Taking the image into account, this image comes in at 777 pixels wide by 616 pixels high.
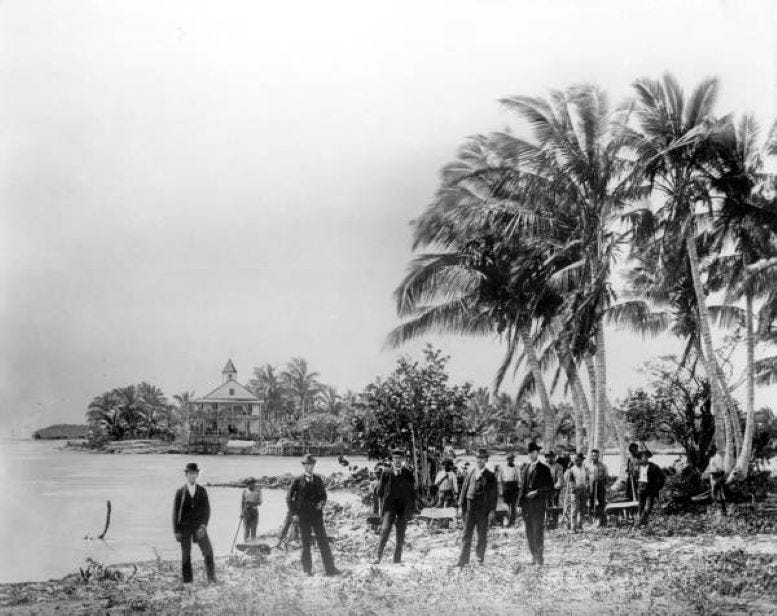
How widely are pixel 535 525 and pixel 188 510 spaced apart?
14.8ft

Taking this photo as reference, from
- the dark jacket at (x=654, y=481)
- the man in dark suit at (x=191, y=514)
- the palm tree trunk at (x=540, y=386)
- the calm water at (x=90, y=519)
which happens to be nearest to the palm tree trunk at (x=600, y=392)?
the palm tree trunk at (x=540, y=386)

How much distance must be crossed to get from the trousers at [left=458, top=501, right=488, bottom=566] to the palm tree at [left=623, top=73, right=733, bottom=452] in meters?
8.16

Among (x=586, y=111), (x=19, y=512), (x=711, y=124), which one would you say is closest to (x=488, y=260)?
(x=586, y=111)

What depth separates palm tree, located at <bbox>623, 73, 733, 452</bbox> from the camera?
635 inches

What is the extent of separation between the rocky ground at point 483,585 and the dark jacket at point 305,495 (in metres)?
0.88

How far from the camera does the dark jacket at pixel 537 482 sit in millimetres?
10688

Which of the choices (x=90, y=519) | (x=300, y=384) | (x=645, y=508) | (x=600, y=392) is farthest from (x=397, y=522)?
(x=300, y=384)

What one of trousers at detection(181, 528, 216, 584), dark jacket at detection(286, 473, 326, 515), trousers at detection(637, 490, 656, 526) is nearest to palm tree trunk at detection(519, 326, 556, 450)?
trousers at detection(637, 490, 656, 526)

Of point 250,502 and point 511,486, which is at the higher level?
point 511,486

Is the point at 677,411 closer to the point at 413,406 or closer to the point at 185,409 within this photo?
the point at 413,406

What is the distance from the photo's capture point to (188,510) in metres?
9.54

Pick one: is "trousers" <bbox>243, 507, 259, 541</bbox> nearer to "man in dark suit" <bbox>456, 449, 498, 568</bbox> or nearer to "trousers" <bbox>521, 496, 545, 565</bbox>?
"man in dark suit" <bbox>456, 449, 498, 568</bbox>

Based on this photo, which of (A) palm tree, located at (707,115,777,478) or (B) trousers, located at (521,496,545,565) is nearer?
(B) trousers, located at (521,496,545,565)

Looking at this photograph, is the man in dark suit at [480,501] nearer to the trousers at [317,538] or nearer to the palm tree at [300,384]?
the trousers at [317,538]
